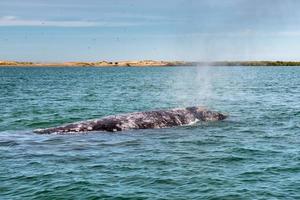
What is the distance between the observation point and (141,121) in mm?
25594

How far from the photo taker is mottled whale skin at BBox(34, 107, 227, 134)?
958 inches

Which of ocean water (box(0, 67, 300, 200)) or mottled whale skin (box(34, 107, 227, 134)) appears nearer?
ocean water (box(0, 67, 300, 200))

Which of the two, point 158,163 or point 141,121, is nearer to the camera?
point 158,163

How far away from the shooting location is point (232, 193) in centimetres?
1409

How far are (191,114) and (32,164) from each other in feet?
40.3

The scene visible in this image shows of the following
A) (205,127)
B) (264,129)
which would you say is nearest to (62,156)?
(205,127)

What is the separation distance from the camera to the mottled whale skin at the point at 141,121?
79.9 ft

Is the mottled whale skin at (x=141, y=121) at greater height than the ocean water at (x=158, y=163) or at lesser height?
greater

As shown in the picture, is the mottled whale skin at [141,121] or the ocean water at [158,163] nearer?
the ocean water at [158,163]

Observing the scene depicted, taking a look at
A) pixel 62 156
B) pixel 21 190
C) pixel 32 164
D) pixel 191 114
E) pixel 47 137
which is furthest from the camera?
pixel 191 114

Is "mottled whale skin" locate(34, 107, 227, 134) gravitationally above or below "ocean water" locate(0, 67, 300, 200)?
above

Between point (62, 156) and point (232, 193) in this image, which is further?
point (62, 156)

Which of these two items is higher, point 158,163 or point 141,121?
point 141,121

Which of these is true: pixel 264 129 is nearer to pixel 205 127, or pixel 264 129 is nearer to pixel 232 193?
pixel 205 127
